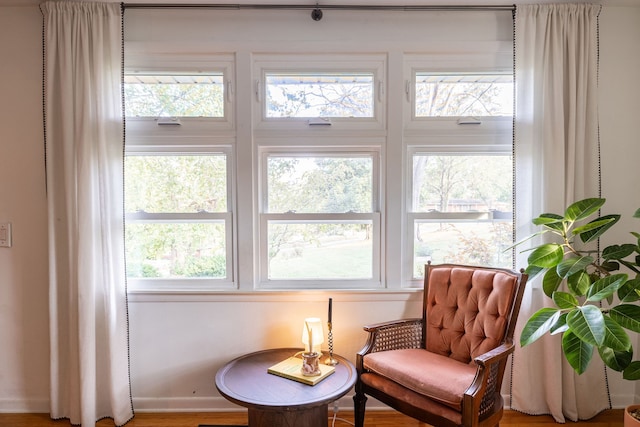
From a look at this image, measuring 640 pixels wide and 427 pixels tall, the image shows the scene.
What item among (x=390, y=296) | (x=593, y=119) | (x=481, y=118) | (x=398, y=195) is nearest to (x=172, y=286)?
(x=390, y=296)

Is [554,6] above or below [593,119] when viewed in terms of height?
above

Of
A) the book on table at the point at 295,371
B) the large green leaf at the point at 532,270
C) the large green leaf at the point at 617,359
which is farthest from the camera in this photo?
the large green leaf at the point at 532,270

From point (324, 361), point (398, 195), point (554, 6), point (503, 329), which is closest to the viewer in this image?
point (503, 329)

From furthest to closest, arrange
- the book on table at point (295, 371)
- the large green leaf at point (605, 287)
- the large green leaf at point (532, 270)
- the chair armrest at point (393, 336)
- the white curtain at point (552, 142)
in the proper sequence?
the white curtain at point (552, 142), the chair armrest at point (393, 336), the large green leaf at point (532, 270), the book on table at point (295, 371), the large green leaf at point (605, 287)

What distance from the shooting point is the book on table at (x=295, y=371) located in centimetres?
178

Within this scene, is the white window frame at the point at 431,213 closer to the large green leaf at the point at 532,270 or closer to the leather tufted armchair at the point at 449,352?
the leather tufted armchair at the point at 449,352

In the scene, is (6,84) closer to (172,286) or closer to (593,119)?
(172,286)

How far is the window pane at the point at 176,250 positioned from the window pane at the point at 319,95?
0.90 meters

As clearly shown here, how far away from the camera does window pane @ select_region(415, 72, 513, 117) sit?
233cm

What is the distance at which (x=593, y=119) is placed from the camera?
2.17 meters

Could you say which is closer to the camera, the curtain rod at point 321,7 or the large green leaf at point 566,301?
the large green leaf at point 566,301

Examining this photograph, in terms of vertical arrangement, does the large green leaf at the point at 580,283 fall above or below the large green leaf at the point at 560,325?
above

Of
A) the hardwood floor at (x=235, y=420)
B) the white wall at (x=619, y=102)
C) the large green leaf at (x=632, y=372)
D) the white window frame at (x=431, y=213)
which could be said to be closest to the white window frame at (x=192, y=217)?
the hardwood floor at (x=235, y=420)

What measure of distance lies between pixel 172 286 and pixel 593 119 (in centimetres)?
291
